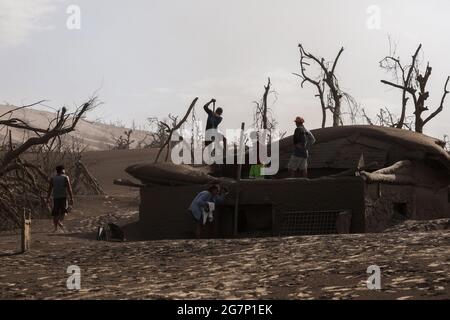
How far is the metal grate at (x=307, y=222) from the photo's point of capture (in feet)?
47.8

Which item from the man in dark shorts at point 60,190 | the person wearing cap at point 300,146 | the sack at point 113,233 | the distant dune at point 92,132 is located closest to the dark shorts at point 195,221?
the sack at point 113,233

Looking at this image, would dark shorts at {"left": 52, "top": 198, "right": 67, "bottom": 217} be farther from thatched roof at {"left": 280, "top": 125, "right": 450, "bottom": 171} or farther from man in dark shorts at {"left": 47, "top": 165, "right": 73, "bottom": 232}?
thatched roof at {"left": 280, "top": 125, "right": 450, "bottom": 171}

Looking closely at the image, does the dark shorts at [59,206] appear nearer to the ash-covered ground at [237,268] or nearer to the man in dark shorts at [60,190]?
the man in dark shorts at [60,190]

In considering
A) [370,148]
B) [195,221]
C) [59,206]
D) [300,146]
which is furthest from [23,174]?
[370,148]

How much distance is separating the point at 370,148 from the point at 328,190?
3674 mm

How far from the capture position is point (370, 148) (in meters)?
17.9

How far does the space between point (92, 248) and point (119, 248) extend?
549 millimetres

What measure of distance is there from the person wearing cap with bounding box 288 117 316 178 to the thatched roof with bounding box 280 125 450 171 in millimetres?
1889

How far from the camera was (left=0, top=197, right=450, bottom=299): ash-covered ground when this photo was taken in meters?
7.39

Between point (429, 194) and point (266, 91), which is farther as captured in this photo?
point (266, 91)

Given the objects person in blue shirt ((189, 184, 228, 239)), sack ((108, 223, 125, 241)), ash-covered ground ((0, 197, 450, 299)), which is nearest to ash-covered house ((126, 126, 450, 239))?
person in blue shirt ((189, 184, 228, 239))
